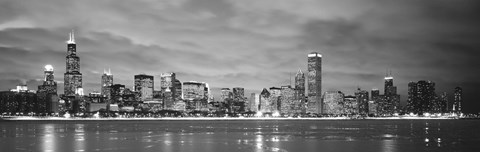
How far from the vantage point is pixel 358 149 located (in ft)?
151

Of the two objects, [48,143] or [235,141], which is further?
[235,141]

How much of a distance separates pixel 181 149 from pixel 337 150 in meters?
14.2

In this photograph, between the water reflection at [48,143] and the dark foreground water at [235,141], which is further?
the dark foreground water at [235,141]

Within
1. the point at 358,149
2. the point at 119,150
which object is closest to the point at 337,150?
the point at 358,149

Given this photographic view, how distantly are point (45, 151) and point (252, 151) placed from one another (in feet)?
59.2

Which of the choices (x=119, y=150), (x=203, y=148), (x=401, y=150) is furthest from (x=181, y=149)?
(x=401, y=150)

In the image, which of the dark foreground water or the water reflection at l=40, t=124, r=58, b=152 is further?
the dark foreground water

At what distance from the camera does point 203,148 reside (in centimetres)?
4716

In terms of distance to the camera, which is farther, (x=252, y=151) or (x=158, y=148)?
(x=158, y=148)

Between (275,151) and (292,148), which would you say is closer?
(275,151)

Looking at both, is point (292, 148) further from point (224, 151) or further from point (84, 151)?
point (84, 151)

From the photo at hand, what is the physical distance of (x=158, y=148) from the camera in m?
46.9

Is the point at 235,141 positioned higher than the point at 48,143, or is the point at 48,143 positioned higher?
the point at 48,143

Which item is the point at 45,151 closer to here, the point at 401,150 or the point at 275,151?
the point at 275,151
